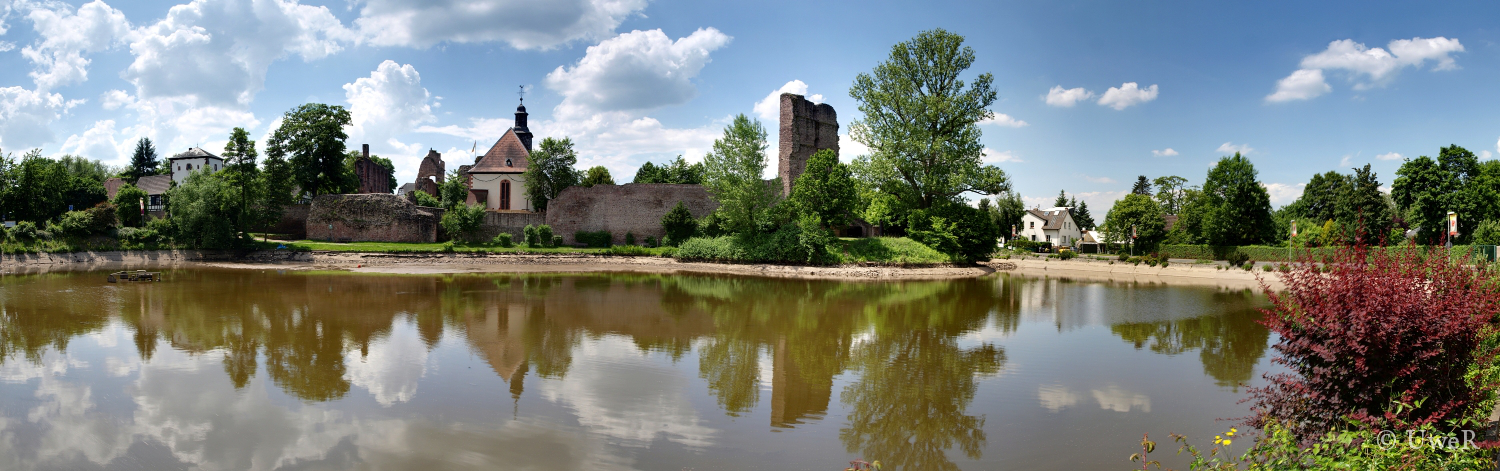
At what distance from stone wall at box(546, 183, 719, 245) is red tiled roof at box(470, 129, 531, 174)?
6144mm

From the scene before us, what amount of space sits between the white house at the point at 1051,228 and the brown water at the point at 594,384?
45483mm

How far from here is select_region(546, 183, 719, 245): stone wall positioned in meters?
35.2

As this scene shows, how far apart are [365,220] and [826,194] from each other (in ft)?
78.3

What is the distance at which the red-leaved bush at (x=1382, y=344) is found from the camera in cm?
421

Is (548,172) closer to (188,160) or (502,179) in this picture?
(502,179)

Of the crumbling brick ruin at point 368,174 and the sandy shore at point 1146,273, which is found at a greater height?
the crumbling brick ruin at point 368,174

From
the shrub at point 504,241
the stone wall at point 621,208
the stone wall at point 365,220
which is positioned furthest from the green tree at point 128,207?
the stone wall at point 621,208

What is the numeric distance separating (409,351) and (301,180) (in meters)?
→ 33.5

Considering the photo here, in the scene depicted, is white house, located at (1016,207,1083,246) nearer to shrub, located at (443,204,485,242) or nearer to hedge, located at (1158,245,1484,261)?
hedge, located at (1158,245,1484,261)

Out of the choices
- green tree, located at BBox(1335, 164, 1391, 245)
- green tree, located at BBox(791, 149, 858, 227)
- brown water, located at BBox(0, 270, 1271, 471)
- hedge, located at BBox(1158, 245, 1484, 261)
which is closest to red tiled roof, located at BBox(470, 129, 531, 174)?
green tree, located at BBox(791, 149, 858, 227)

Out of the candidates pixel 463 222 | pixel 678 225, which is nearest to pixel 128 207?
pixel 463 222

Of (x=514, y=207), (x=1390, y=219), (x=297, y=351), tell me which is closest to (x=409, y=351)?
(x=297, y=351)

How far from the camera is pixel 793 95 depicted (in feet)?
116

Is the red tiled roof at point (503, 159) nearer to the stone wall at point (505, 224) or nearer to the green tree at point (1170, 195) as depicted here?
the stone wall at point (505, 224)
